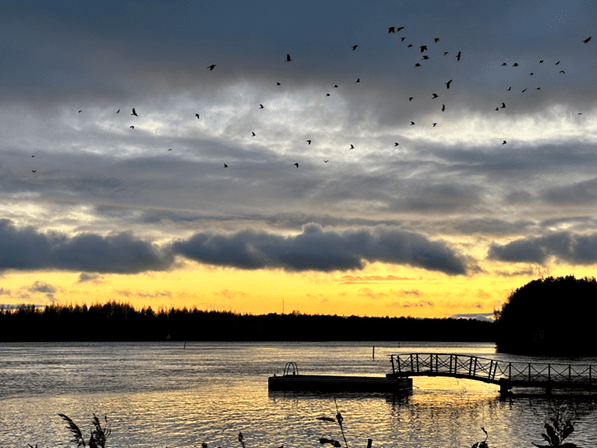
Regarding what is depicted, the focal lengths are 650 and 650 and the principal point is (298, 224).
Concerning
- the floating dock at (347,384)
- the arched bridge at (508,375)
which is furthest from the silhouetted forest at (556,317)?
the floating dock at (347,384)

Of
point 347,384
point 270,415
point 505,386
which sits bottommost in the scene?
point 270,415

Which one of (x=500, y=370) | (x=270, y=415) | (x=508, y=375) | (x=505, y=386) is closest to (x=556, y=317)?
(x=500, y=370)

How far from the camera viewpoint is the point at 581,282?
154m

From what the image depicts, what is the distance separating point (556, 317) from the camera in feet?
494

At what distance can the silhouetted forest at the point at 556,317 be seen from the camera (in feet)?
481

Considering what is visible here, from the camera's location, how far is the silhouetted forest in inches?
5778

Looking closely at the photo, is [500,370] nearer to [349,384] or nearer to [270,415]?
[349,384]

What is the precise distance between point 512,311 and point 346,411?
394ft

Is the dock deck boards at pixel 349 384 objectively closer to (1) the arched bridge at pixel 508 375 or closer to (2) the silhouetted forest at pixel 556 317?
(1) the arched bridge at pixel 508 375

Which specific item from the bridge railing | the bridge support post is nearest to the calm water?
the bridge support post

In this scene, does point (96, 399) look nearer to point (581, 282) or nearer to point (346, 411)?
point (346, 411)

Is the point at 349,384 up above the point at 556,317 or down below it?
below

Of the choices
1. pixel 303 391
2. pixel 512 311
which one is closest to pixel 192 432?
pixel 303 391

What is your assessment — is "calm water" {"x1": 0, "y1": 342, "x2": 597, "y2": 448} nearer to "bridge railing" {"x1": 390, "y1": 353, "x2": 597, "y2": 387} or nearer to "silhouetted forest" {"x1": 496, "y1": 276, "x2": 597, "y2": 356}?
"bridge railing" {"x1": 390, "y1": 353, "x2": 597, "y2": 387}
